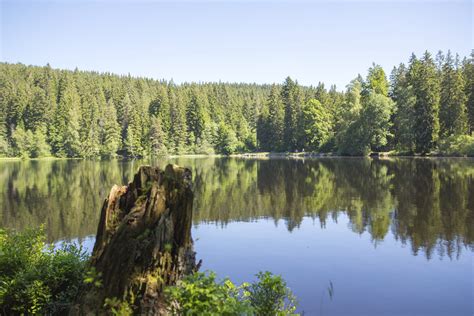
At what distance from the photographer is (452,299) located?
12.1m

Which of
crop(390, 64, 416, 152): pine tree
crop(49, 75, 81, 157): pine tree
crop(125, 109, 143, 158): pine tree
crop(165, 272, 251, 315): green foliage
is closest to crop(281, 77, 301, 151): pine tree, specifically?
crop(390, 64, 416, 152): pine tree

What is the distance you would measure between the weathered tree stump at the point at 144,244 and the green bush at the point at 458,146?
7469cm

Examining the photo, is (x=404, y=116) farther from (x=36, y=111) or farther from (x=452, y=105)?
(x=36, y=111)

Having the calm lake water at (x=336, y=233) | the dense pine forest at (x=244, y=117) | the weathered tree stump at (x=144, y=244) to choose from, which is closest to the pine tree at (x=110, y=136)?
the dense pine forest at (x=244, y=117)

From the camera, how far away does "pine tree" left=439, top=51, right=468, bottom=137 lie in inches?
2977

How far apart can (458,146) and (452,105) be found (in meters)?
9.77

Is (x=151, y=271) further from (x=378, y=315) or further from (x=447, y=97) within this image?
(x=447, y=97)

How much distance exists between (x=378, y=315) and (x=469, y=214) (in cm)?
1536

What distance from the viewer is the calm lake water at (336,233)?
1270cm

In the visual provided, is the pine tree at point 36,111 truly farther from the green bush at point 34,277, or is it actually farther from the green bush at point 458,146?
the green bush at point 34,277

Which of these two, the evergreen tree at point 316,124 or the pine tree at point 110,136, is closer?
the evergreen tree at point 316,124

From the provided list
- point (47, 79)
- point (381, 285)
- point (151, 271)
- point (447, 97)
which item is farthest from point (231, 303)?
point (47, 79)

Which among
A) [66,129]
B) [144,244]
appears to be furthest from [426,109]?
[66,129]

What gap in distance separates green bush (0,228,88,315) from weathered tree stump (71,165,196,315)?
3.22ft
